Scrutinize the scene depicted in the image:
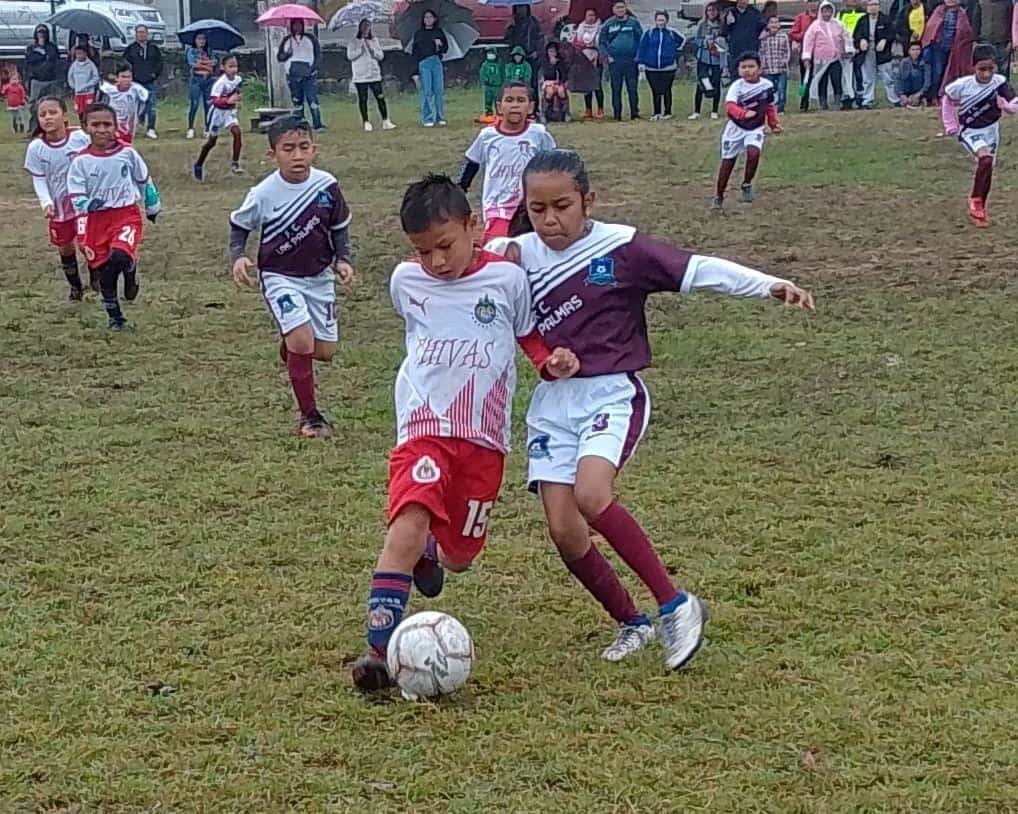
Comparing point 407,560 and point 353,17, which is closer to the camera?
point 407,560

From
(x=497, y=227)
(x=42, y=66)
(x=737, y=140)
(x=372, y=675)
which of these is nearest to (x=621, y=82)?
(x=737, y=140)

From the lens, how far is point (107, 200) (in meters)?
10.1

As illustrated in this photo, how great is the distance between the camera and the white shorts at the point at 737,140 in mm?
15000

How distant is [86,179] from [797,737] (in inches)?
275

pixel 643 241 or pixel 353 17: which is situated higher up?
pixel 643 241

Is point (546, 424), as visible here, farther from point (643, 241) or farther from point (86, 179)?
point (86, 179)

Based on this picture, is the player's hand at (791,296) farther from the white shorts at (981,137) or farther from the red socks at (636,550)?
the white shorts at (981,137)

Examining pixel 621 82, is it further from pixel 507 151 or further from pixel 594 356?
pixel 594 356

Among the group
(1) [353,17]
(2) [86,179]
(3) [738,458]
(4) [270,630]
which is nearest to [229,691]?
(4) [270,630]

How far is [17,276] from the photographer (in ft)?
40.5

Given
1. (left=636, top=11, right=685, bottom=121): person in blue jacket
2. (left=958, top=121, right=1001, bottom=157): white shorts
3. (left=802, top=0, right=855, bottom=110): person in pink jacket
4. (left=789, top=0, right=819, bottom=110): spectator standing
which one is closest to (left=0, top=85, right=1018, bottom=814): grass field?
(left=958, top=121, right=1001, bottom=157): white shorts

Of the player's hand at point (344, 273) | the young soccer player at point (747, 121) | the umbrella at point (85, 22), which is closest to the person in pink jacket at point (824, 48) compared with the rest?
the young soccer player at point (747, 121)

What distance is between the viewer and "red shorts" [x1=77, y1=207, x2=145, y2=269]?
10094 mm

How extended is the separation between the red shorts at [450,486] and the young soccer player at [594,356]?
0.16 m
